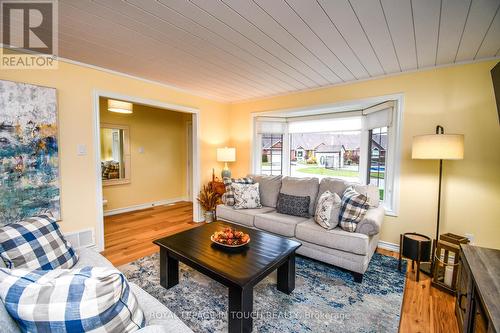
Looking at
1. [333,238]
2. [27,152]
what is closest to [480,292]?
[333,238]

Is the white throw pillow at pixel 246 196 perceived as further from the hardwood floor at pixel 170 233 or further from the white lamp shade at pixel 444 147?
the white lamp shade at pixel 444 147

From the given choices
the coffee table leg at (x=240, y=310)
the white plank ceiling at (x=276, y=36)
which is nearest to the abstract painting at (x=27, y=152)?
the white plank ceiling at (x=276, y=36)

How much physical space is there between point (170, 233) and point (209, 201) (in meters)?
0.86

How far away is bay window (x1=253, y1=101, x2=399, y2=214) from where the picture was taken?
329 cm

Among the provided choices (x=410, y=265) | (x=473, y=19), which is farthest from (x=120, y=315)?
(x=410, y=265)

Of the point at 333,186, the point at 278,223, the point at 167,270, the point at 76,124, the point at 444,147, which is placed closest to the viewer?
the point at 167,270

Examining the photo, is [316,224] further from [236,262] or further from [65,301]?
[65,301]

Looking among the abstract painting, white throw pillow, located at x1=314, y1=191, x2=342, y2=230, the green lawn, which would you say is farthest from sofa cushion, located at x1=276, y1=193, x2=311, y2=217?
the abstract painting

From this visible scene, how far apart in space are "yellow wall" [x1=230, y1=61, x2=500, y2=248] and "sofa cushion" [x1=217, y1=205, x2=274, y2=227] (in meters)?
1.80

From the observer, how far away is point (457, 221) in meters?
2.75

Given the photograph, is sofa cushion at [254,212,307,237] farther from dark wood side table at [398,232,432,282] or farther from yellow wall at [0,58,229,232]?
yellow wall at [0,58,229,232]

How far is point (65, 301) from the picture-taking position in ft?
2.43

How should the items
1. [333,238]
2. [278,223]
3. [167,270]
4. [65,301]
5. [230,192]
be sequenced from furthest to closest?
[230,192] < [278,223] < [333,238] < [167,270] < [65,301]

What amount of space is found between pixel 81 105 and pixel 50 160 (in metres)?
0.75
